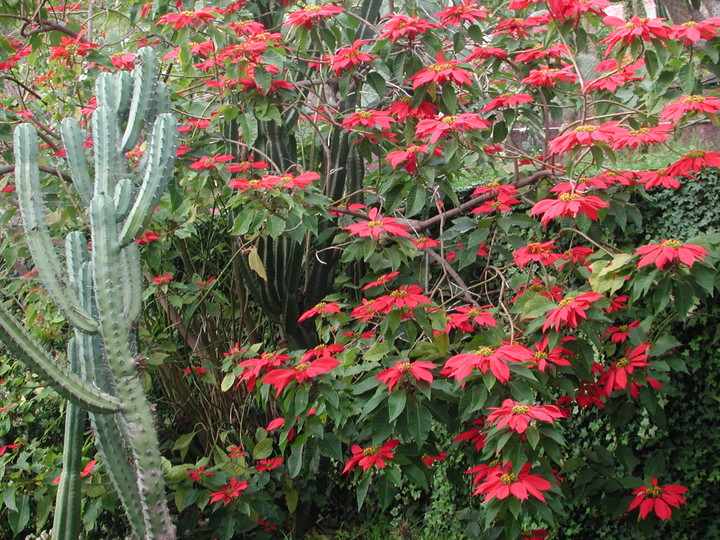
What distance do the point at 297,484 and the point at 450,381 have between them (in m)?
1.62

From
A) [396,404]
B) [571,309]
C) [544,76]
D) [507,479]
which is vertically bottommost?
[507,479]

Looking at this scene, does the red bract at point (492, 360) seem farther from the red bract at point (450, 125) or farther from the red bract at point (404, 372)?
the red bract at point (450, 125)

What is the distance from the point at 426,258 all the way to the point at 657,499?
4.37 ft

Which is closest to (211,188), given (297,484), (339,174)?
(339,174)

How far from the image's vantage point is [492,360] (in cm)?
233

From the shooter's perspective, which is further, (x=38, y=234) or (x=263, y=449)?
(x=263, y=449)

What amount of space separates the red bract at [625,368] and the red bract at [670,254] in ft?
1.39

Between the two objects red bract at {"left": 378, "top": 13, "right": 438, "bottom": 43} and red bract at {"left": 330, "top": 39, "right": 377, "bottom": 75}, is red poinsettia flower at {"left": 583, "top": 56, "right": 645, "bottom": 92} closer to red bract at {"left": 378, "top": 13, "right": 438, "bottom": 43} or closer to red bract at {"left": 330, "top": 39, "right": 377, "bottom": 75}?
red bract at {"left": 378, "top": 13, "right": 438, "bottom": 43}

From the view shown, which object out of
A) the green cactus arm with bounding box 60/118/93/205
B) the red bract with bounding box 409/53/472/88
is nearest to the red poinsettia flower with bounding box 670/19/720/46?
the red bract with bounding box 409/53/472/88

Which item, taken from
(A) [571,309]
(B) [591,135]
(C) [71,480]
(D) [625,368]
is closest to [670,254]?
(A) [571,309]

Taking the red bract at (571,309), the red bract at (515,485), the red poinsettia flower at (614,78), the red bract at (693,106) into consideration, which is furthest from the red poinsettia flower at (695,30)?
the red bract at (515,485)

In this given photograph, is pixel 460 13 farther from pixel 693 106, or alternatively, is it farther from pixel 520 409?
pixel 520 409

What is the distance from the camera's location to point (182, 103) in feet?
14.4

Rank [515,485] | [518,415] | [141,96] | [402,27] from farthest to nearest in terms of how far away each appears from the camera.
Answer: [402,27] → [141,96] → [515,485] → [518,415]
